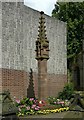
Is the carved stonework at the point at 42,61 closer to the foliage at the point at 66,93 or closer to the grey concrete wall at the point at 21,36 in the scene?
the grey concrete wall at the point at 21,36

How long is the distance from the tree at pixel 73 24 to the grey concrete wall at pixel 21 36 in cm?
1019

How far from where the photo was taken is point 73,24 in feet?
114

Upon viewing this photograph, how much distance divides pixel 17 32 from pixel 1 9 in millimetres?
1641

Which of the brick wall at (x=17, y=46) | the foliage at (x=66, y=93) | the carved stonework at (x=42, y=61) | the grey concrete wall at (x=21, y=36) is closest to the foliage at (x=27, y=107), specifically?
the carved stonework at (x=42, y=61)

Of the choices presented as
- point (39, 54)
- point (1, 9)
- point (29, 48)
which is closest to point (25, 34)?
point (29, 48)

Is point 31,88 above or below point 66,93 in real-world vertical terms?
above

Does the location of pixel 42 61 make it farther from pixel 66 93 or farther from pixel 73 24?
pixel 73 24

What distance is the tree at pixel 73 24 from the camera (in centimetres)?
3344

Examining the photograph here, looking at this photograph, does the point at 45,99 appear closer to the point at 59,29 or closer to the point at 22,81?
the point at 22,81

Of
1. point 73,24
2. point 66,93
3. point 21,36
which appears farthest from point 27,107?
point 73,24

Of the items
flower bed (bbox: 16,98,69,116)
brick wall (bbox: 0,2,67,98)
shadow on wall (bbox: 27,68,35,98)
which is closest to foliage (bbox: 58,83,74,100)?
brick wall (bbox: 0,2,67,98)

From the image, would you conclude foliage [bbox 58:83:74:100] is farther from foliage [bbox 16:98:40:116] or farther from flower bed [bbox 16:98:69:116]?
foliage [bbox 16:98:40:116]

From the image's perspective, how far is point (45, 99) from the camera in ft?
42.9

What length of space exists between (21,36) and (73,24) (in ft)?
61.0
